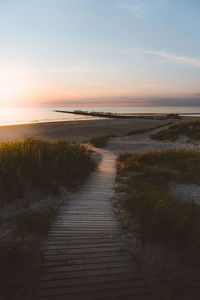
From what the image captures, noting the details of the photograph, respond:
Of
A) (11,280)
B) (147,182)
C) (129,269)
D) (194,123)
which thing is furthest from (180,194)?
(194,123)

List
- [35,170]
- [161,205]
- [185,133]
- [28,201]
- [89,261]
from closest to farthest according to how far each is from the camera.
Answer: [89,261], [161,205], [28,201], [35,170], [185,133]

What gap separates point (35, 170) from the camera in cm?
634

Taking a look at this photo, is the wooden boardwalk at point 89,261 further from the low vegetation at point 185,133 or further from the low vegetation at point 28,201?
the low vegetation at point 185,133

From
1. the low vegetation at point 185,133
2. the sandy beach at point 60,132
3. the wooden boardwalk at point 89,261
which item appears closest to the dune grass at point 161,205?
the wooden boardwalk at point 89,261

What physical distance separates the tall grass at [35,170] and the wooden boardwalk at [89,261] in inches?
59.5

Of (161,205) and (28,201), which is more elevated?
(161,205)

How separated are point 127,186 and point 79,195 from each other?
6.07 ft

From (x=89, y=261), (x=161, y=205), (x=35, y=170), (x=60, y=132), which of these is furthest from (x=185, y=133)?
(x=89, y=261)

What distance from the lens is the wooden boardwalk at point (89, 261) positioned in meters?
2.75

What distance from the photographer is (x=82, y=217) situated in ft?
15.9

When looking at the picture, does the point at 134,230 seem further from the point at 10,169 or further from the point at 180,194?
the point at 10,169

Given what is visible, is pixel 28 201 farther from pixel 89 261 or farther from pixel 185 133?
pixel 185 133

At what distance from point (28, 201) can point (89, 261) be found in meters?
2.89

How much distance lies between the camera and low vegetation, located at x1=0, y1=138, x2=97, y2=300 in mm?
2967
